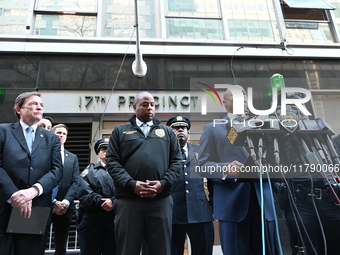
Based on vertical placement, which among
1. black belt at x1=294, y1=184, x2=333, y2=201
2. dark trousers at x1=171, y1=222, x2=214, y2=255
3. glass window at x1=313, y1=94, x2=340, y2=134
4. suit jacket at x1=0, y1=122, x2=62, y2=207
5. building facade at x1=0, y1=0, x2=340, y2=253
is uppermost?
building facade at x1=0, y1=0, x2=340, y2=253

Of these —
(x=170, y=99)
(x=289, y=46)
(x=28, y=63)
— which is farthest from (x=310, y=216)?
(x=28, y=63)

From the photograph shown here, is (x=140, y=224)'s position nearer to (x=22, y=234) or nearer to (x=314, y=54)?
(x=22, y=234)

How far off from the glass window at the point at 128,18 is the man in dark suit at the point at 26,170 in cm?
551

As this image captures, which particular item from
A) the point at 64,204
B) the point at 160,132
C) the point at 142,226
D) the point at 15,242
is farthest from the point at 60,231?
the point at 160,132

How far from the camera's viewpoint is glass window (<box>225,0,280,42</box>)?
8438mm

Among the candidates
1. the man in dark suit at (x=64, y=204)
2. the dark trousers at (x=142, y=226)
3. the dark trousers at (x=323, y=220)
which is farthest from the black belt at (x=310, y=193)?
the man in dark suit at (x=64, y=204)

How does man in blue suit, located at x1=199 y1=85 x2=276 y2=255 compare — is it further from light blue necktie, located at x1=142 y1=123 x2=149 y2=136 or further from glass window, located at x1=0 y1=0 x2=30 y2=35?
glass window, located at x1=0 y1=0 x2=30 y2=35

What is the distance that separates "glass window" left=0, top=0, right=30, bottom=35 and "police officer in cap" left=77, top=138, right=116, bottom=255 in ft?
19.5

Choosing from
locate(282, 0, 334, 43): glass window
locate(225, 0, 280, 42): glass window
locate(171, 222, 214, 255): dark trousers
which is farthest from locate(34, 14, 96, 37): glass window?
locate(171, 222, 214, 255): dark trousers

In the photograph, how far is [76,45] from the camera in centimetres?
747

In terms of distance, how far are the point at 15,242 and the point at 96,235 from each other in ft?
4.50

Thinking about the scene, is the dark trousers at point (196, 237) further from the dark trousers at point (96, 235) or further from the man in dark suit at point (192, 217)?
the dark trousers at point (96, 235)

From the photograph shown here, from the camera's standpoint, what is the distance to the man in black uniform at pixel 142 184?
264 centimetres

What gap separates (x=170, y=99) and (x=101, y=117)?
1861mm
